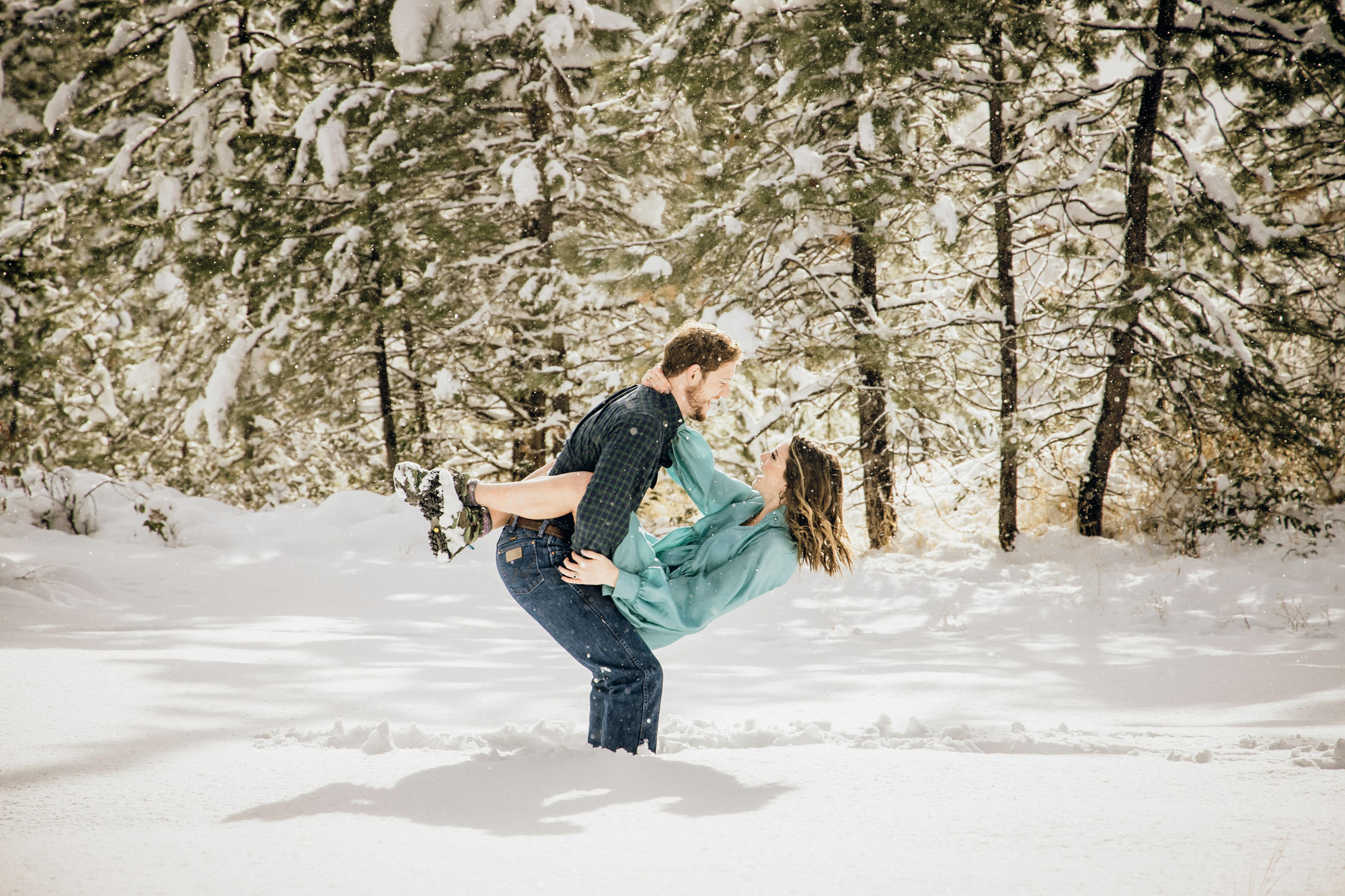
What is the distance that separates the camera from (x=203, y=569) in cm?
707

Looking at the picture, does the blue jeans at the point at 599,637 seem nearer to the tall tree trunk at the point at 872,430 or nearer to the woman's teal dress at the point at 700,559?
the woman's teal dress at the point at 700,559

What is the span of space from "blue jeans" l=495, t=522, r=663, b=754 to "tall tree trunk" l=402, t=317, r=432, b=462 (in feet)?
26.6

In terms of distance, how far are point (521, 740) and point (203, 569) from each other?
17.3 ft

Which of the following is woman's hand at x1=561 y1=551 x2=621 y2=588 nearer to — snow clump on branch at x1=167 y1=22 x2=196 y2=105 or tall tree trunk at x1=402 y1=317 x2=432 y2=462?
tall tree trunk at x1=402 y1=317 x2=432 y2=462

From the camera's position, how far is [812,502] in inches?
122

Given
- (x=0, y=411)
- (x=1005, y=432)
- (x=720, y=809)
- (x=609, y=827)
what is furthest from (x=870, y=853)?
(x=0, y=411)

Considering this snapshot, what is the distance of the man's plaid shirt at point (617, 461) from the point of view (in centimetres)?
272

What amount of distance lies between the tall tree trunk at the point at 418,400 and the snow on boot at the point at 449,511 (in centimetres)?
783

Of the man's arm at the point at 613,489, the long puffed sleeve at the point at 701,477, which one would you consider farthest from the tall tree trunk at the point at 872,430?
the man's arm at the point at 613,489

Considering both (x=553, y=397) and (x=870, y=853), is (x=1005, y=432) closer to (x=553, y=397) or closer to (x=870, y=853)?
(x=553, y=397)

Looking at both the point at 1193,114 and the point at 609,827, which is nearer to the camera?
the point at 609,827

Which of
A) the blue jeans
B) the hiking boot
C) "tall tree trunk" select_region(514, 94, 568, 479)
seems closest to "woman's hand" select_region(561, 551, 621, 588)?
the blue jeans

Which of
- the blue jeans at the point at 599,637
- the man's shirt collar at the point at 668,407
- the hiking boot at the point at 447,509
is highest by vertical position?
the man's shirt collar at the point at 668,407

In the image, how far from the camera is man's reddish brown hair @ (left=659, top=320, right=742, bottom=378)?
2898 mm
